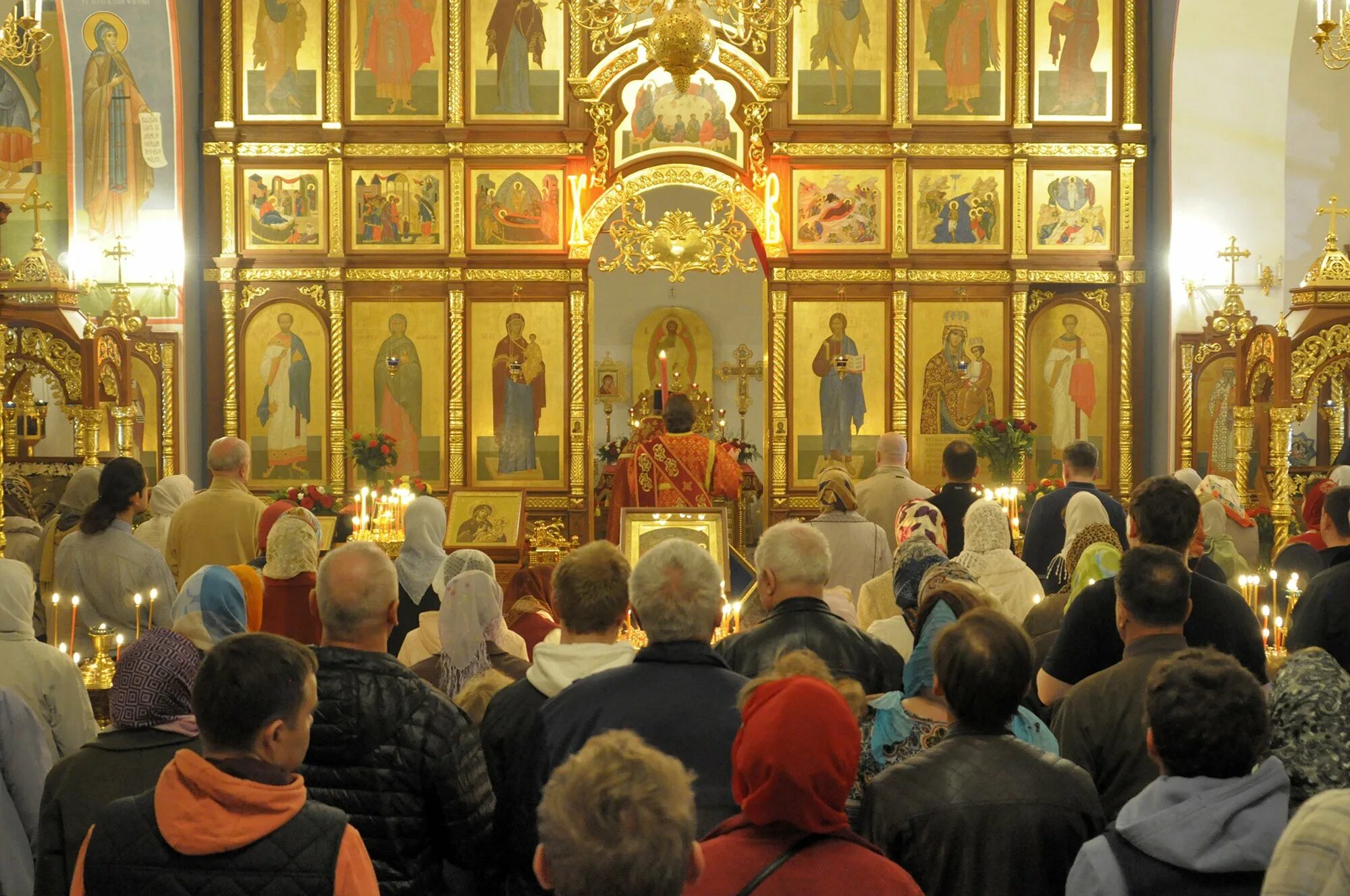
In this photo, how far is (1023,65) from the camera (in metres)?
15.9

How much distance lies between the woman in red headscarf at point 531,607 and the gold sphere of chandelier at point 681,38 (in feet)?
13.9

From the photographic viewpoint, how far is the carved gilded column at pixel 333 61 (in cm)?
1582

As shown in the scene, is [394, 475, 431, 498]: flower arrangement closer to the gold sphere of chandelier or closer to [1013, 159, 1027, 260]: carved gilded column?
the gold sphere of chandelier

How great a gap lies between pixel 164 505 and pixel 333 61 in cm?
720

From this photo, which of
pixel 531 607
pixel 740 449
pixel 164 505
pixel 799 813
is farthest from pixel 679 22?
pixel 799 813

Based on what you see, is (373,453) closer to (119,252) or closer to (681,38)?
(119,252)

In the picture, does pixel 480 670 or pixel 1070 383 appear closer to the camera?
pixel 480 670

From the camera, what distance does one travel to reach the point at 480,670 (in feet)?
17.5

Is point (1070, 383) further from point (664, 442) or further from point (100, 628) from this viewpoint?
point (100, 628)

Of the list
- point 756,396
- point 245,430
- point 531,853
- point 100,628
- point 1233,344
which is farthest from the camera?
point 756,396

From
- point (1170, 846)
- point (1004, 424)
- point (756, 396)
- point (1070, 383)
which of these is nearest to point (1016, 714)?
point (1170, 846)

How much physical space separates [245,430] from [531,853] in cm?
1279

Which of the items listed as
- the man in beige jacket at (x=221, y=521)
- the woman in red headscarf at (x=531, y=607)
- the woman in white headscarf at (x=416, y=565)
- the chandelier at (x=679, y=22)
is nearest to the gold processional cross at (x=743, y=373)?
the chandelier at (x=679, y=22)

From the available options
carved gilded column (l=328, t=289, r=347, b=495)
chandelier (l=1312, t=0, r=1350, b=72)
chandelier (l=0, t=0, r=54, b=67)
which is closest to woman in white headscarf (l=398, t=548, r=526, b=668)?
chandelier (l=0, t=0, r=54, b=67)
